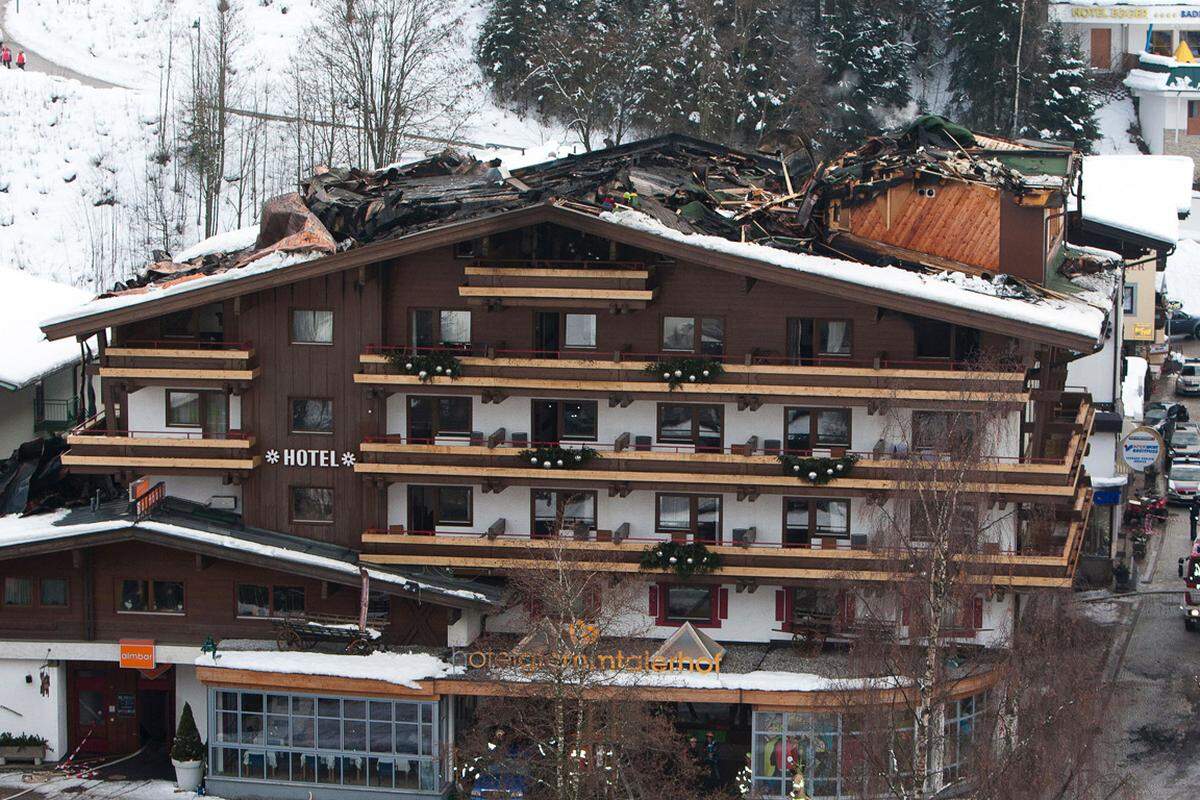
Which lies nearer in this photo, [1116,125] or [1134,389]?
[1134,389]

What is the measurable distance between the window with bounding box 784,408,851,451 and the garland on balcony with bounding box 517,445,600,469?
15.7 ft

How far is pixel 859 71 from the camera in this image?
4114 inches

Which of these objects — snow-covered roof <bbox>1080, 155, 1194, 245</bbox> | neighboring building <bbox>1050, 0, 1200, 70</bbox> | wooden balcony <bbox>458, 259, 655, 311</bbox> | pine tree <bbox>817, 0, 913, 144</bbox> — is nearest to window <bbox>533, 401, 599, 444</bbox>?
wooden balcony <bbox>458, 259, 655, 311</bbox>

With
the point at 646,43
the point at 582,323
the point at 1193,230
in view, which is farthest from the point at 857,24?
the point at 582,323

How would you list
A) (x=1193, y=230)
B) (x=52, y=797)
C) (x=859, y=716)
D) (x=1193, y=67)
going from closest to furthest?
(x=859, y=716) → (x=52, y=797) → (x=1193, y=230) → (x=1193, y=67)

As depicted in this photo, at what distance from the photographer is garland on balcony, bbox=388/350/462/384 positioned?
46.5 metres

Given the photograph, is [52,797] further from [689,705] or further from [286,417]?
[689,705]

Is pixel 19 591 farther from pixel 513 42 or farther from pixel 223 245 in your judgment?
pixel 513 42

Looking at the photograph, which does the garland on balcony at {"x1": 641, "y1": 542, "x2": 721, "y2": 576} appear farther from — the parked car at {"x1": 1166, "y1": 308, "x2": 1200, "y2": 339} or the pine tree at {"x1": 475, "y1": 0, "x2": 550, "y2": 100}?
the parked car at {"x1": 1166, "y1": 308, "x2": 1200, "y2": 339}

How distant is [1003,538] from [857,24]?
63714 millimetres

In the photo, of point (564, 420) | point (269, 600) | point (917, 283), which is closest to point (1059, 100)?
point (917, 283)

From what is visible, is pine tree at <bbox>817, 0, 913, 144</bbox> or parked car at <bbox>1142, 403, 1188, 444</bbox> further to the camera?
pine tree at <bbox>817, 0, 913, 144</bbox>

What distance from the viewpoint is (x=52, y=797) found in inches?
1802

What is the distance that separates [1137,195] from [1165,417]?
21.8 meters
